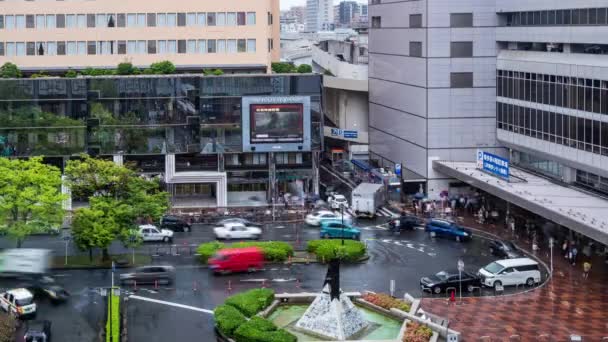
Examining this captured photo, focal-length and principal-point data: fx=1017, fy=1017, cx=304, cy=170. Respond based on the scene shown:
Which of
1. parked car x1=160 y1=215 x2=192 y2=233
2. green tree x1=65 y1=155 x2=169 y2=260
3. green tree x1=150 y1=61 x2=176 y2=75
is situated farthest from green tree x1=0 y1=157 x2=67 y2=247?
green tree x1=150 y1=61 x2=176 y2=75

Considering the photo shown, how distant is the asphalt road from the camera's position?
37.9 meters

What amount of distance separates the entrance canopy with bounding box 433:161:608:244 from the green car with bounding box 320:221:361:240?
7.99 metres

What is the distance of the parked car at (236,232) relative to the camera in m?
54.4

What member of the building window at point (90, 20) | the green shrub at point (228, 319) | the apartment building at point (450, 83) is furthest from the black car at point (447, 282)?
the building window at point (90, 20)

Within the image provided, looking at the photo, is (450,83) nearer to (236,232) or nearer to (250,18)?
(250,18)

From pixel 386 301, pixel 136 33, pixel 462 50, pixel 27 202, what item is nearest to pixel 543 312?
pixel 386 301

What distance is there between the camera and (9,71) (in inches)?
2628

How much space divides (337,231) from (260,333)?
1990 centimetres

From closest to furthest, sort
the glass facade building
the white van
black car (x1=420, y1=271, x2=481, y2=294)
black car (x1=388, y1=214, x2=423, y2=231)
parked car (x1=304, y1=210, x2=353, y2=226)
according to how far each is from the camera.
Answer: black car (x1=420, y1=271, x2=481, y2=294) < the white van < black car (x1=388, y1=214, x2=423, y2=231) < parked car (x1=304, y1=210, x2=353, y2=226) < the glass facade building

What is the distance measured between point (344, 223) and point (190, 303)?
1565 cm

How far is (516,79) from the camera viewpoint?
198ft

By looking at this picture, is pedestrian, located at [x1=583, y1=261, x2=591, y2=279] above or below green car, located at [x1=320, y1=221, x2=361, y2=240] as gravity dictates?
below

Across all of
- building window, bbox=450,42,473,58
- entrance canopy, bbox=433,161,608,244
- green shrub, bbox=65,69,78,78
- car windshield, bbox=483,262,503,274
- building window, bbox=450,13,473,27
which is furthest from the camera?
green shrub, bbox=65,69,78,78

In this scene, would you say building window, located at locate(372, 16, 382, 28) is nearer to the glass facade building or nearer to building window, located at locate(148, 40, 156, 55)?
the glass facade building
